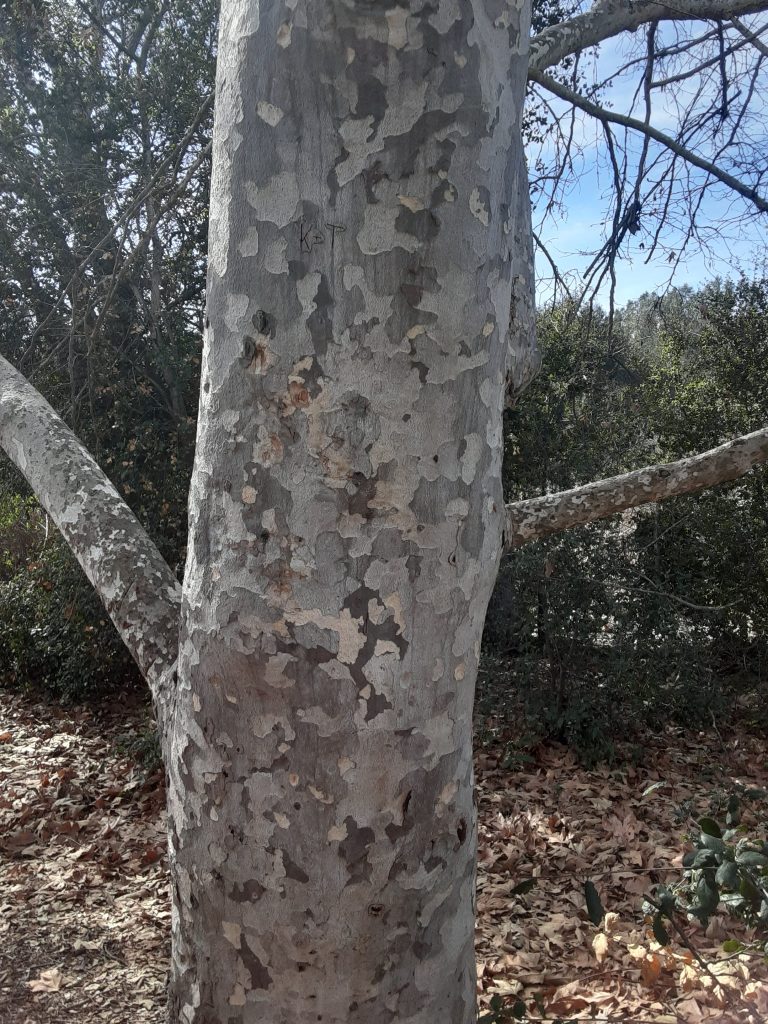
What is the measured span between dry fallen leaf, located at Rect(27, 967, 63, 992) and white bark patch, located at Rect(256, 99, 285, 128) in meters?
3.15

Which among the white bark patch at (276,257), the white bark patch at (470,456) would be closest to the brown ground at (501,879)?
the white bark patch at (470,456)

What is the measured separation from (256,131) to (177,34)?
6.36 meters

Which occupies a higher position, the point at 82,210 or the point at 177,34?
the point at 177,34

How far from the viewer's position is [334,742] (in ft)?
5.08

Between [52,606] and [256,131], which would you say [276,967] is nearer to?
[256,131]

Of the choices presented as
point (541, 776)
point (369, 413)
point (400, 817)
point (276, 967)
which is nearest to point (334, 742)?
point (400, 817)

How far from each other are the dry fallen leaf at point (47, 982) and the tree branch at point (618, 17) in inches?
172

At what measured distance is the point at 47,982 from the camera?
3.18 meters

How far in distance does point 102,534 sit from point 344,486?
973 mm

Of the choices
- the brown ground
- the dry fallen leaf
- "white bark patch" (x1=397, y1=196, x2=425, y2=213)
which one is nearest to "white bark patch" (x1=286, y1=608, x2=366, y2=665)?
"white bark patch" (x1=397, y1=196, x2=425, y2=213)

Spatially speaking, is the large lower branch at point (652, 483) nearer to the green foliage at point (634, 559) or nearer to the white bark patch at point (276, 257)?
the white bark patch at point (276, 257)

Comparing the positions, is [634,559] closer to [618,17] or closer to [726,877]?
[618,17]

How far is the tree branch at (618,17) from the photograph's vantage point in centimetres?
389

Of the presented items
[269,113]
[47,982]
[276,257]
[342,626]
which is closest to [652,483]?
[342,626]
